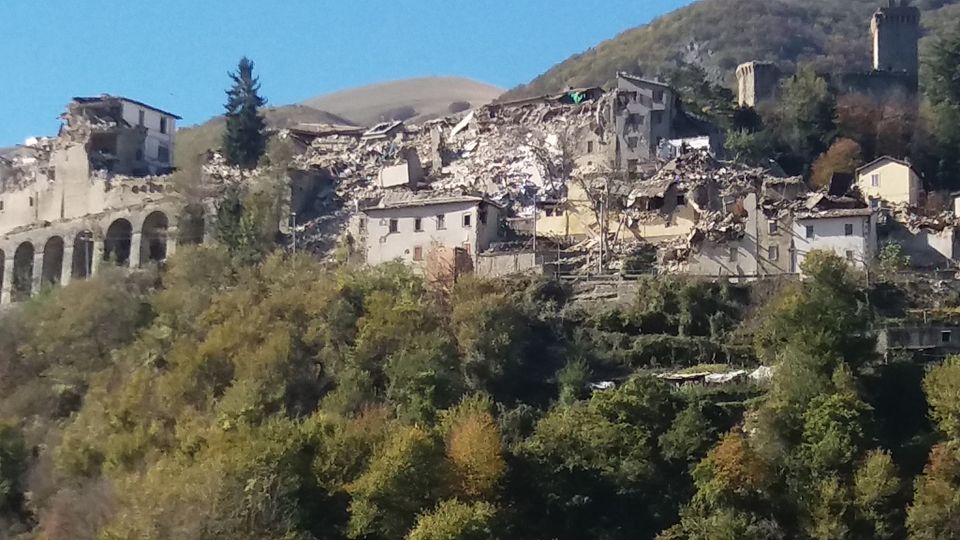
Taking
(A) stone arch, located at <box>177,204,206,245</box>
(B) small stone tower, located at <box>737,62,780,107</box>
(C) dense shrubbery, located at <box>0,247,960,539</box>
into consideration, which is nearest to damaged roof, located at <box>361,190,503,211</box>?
(C) dense shrubbery, located at <box>0,247,960,539</box>

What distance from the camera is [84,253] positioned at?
192 ft

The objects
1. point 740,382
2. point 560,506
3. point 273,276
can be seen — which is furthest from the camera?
point 273,276

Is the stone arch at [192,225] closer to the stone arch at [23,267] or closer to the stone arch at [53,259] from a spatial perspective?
the stone arch at [53,259]

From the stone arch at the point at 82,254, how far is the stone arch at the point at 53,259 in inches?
38.2

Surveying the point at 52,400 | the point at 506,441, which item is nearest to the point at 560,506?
the point at 506,441

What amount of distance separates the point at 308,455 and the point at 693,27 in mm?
84745

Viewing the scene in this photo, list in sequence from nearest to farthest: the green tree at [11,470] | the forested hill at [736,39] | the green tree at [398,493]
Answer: the green tree at [398,493] < the green tree at [11,470] < the forested hill at [736,39]

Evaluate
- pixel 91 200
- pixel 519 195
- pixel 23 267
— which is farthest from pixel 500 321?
pixel 23 267

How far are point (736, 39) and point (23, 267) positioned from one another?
6617 centimetres

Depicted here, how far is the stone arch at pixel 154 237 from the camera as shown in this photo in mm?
56438

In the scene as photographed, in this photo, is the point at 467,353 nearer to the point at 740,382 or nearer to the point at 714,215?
the point at 740,382

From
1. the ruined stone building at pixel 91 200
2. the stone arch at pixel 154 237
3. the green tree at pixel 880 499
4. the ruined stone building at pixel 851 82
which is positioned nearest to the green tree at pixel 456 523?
the green tree at pixel 880 499

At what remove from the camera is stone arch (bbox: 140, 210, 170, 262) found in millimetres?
56438

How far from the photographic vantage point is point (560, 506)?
1475 inches
